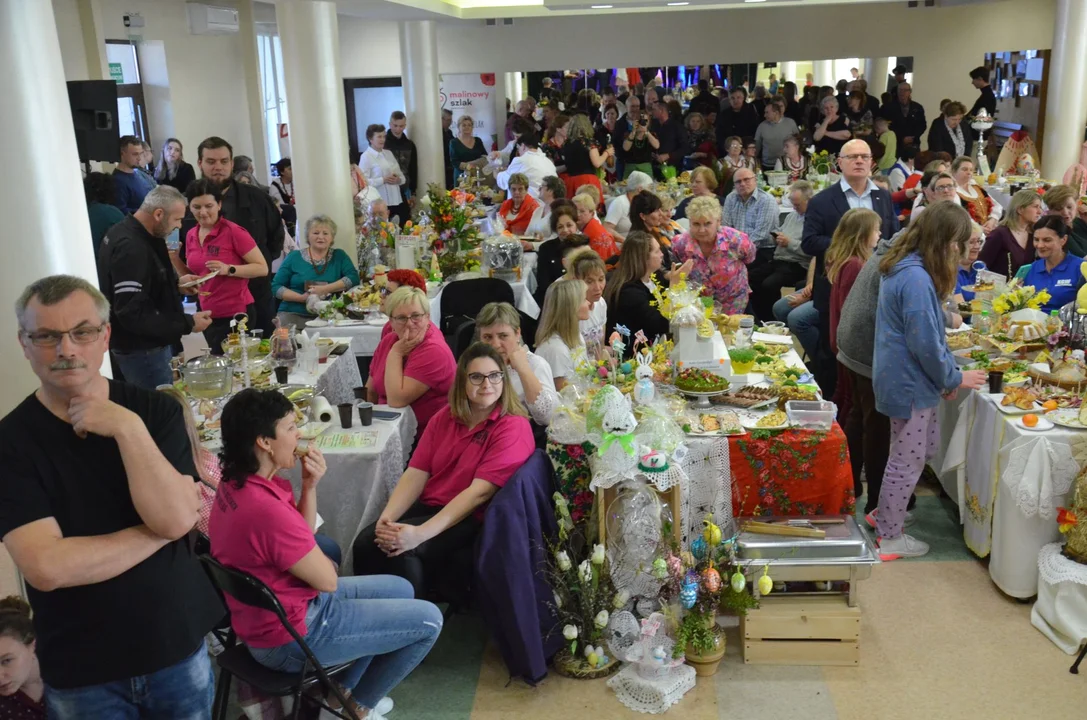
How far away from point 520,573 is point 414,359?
3.99 feet

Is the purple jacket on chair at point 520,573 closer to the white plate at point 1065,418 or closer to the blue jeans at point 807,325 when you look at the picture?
the white plate at point 1065,418

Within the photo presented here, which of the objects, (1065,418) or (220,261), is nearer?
(1065,418)

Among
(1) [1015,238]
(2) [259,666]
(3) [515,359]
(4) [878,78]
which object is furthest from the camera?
(4) [878,78]

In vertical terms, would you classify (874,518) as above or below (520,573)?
below

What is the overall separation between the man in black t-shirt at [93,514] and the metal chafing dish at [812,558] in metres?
2.01

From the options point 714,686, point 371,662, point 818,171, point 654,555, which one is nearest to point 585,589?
point 654,555

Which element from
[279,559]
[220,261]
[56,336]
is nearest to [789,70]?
[220,261]

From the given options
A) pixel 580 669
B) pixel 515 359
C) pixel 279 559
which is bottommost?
pixel 580 669

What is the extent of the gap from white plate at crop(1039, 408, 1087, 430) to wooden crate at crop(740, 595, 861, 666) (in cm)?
113

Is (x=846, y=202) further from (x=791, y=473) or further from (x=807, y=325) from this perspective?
(x=791, y=473)

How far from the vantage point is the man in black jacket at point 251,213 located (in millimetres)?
5934

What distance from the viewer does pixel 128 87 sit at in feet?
34.5

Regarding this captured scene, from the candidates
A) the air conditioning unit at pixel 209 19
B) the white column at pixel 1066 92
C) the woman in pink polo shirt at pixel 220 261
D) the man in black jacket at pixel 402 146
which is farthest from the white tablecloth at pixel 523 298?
the white column at pixel 1066 92

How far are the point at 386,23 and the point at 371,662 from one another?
11.7m
